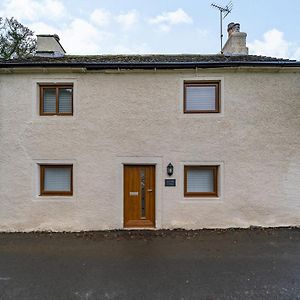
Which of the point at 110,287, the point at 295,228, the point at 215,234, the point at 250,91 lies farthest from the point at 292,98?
the point at 110,287

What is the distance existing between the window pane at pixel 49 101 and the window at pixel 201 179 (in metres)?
4.74

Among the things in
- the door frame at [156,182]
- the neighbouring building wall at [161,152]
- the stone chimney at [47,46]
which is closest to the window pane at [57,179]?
the neighbouring building wall at [161,152]

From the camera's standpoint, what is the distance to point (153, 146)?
258 inches

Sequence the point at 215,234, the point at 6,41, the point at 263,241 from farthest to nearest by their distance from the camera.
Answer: the point at 6,41
the point at 215,234
the point at 263,241

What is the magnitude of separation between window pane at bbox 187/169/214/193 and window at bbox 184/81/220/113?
2008mm

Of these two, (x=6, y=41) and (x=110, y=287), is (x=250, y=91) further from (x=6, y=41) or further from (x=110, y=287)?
(x=6, y=41)

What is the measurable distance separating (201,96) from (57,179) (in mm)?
5404

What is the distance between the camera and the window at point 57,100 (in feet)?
22.0

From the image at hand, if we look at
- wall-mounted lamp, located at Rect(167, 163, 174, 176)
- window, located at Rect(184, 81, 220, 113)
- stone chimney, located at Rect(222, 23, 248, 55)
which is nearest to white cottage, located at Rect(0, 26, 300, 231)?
wall-mounted lamp, located at Rect(167, 163, 174, 176)

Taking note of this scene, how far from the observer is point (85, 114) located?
658 centimetres

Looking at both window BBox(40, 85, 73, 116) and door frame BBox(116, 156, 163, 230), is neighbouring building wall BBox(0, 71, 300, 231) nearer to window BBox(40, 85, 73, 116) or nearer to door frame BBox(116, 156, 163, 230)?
door frame BBox(116, 156, 163, 230)

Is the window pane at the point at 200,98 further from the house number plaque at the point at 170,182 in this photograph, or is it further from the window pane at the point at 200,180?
the house number plaque at the point at 170,182

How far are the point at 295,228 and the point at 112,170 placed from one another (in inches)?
238

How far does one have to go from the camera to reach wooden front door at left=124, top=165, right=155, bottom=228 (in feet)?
21.7
